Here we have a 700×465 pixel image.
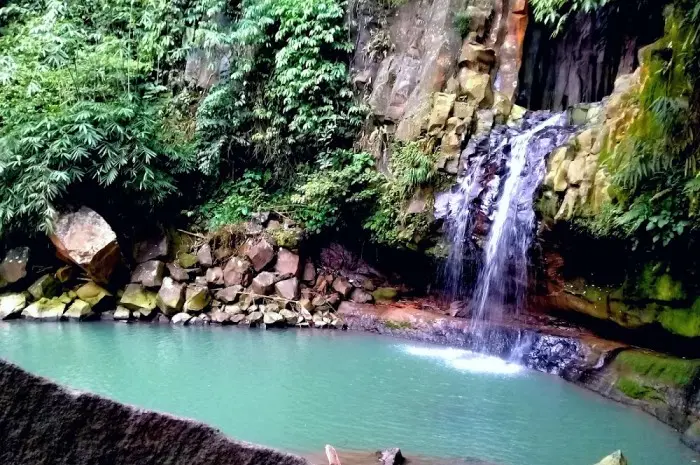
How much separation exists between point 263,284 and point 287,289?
0.47 meters

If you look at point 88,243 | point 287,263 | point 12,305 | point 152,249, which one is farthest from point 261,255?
point 12,305

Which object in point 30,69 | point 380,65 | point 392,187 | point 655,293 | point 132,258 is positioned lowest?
point 132,258

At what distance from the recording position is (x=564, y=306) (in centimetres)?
815

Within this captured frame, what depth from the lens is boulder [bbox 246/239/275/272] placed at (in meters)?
11.1

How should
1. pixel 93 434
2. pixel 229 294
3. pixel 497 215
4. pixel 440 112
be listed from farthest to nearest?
pixel 229 294 < pixel 440 112 < pixel 497 215 < pixel 93 434

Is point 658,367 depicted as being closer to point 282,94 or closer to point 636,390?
point 636,390

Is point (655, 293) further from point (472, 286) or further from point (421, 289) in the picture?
point (421, 289)

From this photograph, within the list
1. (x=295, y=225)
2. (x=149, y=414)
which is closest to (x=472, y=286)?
(x=295, y=225)

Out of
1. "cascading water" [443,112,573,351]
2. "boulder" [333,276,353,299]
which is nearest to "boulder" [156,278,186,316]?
"boulder" [333,276,353,299]

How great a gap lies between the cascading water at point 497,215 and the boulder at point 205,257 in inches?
188

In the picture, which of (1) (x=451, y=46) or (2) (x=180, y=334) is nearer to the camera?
(2) (x=180, y=334)

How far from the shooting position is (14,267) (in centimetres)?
1086

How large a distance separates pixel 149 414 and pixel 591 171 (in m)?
7.17

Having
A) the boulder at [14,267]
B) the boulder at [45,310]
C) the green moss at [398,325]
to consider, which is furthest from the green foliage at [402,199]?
the boulder at [14,267]
